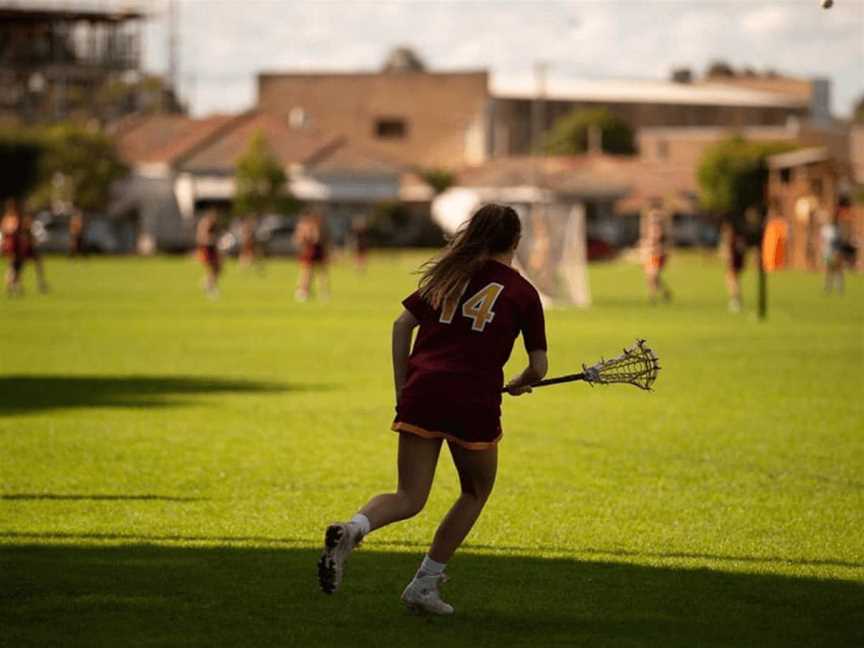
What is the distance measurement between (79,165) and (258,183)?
1051 cm

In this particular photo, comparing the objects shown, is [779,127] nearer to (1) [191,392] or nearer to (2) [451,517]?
(1) [191,392]

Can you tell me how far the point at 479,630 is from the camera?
28.0 ft

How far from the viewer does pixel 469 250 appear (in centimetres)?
859

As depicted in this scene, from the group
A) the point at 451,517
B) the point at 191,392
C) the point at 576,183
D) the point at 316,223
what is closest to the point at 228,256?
the point at 576,183

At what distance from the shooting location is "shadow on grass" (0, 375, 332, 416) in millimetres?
19866

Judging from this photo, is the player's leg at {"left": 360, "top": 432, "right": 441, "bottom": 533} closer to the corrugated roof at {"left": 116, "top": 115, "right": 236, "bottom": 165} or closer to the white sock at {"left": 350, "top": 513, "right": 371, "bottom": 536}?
the white sock at {"left": 350, "top": 513, "right": 371, "bottom": 536}

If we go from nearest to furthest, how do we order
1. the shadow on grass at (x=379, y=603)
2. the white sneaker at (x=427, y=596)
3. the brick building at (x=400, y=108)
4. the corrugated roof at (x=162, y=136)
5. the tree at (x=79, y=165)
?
the shadow on grass at (x=379, y=603)
the white sneaker at (x=427, y=596)
the tree at (x=79, y=165)
the corrugated roof at (x=162, y=136)
the brick building at (x=400, y=108)

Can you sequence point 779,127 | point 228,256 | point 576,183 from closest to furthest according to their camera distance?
point 228,256
point 576,183
point 779,127

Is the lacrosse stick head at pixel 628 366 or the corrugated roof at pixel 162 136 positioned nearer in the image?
the lacrosse stick head at pixel 628 366

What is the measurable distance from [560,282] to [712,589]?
33.4 m

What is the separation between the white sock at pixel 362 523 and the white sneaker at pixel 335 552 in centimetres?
4

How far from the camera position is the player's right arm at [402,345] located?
28.3ft

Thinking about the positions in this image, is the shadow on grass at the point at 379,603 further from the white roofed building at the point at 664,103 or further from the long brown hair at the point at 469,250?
the white roofed building at the point at 664,103

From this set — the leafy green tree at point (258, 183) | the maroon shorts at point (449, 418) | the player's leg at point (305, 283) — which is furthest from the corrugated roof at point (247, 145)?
the maroon shorts at point (449, 418)
